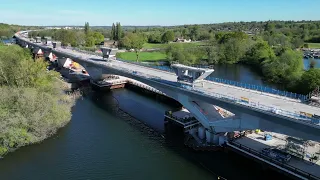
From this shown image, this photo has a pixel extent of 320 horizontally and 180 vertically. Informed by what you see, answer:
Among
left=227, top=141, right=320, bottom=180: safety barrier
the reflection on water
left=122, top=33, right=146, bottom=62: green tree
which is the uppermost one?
left=122, top=33, right=146, bottom=62: green tree

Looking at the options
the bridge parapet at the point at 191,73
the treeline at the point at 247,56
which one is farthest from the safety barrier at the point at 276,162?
the treeline at the point at 247,56

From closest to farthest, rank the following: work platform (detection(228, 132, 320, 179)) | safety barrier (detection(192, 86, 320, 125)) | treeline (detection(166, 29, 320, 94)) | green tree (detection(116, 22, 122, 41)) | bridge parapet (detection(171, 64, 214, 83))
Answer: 1. safety barrier (detection(192, 86, 320, 125))
2. work platform (detection(228, 132, 320, 179))
3. bridge parapet (detection(171, 64, 214, 83))
4. treeline (detection(166, 29, 320, 94))
5. green tree (detection(116, 22, 122, 41))

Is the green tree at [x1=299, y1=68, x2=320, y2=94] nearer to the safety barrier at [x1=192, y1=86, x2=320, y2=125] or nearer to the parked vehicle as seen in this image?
the safety barrier at [x1=192, y1=86, x2=320, y2=125]

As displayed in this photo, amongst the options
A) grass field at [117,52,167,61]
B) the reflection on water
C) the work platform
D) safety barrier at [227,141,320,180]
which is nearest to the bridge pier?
grass field at [117,52,167,61]

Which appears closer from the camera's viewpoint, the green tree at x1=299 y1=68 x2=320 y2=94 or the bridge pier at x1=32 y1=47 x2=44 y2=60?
the green tree at x1=299 y1=68 x2=320 y2=94

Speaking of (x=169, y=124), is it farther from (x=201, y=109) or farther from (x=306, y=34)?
(x=306, y=34)

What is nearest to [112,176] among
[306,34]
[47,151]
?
[47,151]
